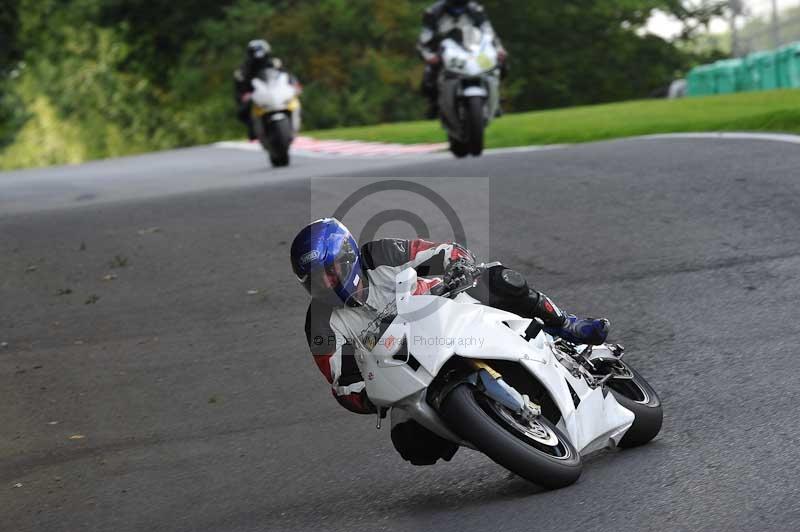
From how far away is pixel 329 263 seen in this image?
539cm

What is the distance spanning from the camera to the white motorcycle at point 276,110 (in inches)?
772

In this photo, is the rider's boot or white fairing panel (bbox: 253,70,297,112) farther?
white fairing panel (bbox: 253,70,297,112)

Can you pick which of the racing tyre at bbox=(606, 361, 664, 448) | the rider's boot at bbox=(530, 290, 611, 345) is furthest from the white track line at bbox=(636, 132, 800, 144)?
the rider's boot at bbox=(530, 290, 611, 345)

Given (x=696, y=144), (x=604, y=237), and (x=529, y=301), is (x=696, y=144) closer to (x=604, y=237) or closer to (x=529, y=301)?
(x=604, y=237)

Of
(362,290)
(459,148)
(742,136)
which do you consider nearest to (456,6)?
(459,148)

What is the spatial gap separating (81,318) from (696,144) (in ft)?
23.8

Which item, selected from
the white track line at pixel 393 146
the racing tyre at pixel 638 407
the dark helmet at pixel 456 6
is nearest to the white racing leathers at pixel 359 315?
the racing tyre at pixel 638 407

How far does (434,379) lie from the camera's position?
524 centimetres

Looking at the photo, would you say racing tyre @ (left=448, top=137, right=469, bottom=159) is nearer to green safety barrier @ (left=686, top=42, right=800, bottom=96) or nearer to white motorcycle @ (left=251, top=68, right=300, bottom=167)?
white motorcycle @ (left=251, top=68, right=300, bottom=167)

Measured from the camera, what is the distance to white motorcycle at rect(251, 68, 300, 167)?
19.6m

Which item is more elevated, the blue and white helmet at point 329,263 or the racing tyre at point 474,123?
the racing tyre at point 474,123

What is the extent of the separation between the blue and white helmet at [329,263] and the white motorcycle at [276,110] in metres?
14.3

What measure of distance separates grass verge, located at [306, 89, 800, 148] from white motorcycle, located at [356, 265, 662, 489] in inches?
406

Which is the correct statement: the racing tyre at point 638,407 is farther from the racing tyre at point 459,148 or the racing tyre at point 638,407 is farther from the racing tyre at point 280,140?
the racing tyre at point 280,140
